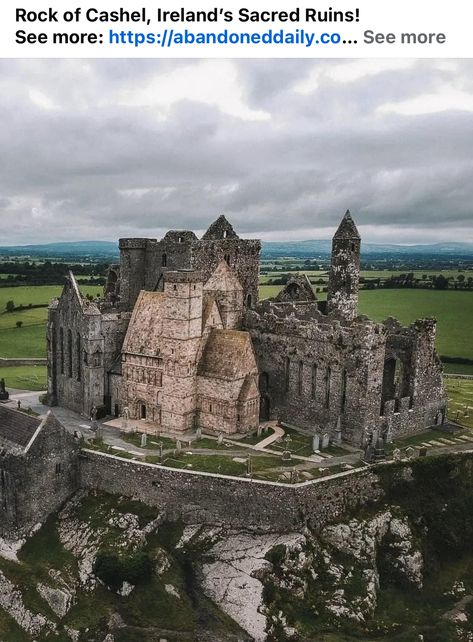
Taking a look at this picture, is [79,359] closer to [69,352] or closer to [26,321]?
[69,352]

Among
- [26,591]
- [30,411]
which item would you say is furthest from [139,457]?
[30,411]

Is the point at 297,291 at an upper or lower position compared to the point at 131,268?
lower

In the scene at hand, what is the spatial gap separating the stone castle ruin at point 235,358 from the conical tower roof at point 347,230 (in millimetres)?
116

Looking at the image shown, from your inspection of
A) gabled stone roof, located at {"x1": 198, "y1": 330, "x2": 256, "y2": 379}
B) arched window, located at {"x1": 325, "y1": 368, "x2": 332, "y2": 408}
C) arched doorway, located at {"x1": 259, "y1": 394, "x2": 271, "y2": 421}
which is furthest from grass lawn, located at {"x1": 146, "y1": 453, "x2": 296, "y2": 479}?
arched doorway, located at {"x1": 259, "y1": 394, "x2": 271, "y2": 421}

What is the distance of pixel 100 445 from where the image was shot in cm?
4472

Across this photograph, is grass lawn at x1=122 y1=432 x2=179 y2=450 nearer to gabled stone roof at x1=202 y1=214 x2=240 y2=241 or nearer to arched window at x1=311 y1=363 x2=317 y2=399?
arched window at x1=311 y1=363 x2=317 y2=399

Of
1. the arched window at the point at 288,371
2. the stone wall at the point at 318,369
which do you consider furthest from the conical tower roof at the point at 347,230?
the arched window at the point at 288,371

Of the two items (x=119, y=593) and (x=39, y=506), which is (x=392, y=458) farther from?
(x=39, y=506)

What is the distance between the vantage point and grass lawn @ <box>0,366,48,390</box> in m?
65.1

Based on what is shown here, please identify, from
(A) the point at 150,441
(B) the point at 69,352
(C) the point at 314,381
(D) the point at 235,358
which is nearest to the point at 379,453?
(C) the point at 314,381

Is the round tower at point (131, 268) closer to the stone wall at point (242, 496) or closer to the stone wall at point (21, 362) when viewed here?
the stone wall at point (242, 496)

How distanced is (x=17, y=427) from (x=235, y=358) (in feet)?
53.5

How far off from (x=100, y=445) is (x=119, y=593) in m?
12.1

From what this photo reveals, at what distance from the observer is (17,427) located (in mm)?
42250
